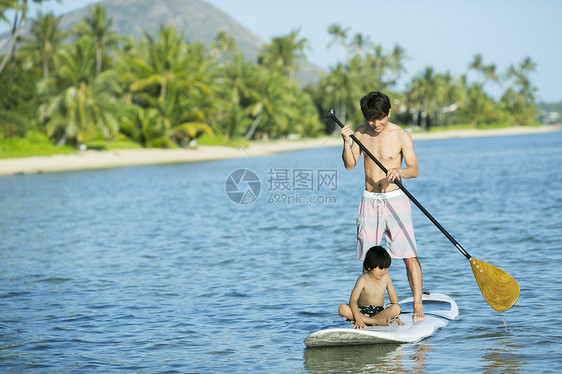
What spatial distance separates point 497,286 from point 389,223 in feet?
4.41

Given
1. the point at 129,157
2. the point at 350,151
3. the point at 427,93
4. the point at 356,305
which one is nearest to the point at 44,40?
the point at 129,157

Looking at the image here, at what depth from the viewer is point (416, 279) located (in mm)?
6406

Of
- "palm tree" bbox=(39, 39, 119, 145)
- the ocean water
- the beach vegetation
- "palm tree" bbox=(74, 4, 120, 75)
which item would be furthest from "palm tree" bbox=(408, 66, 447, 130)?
the ocean water

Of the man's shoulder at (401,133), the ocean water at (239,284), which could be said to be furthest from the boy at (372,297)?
the man's shoulder at (401,133)

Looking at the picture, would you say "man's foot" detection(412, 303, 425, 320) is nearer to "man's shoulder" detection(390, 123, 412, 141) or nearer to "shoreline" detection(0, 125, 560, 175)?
"man's shoulder" detection(390, 123, 412, 141)

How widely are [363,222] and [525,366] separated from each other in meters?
1.81

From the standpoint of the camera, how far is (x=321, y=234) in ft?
47.6

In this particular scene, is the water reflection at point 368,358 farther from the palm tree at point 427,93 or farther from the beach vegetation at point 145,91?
the palm tree at point 427,93

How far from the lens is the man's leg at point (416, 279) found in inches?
249

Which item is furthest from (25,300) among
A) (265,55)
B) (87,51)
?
(265,55)

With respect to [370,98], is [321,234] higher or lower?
lower

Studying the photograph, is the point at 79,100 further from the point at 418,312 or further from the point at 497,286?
the point at 497,286

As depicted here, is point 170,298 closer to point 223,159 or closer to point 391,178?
point 391,178

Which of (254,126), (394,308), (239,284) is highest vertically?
(254,126)
